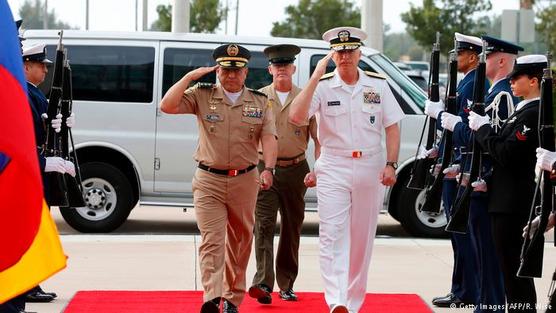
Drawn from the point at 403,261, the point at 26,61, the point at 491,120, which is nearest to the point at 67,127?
the point at 26,61

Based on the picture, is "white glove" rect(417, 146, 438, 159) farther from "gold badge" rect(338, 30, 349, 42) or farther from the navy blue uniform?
the navy blue uniform

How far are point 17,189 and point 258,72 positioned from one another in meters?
8.27

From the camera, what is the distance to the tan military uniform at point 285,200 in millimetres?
9219

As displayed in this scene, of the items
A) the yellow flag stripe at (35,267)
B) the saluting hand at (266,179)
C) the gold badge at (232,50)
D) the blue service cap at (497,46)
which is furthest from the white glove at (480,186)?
the yellow flag stripe at (35,267)

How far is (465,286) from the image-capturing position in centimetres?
881

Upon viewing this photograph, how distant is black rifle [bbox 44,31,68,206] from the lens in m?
8.38

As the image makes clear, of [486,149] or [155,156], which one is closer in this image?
[486,149]

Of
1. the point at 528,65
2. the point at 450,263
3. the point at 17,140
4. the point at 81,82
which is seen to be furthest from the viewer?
the point at 81,82

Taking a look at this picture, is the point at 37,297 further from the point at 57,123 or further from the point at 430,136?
the point at 430,136

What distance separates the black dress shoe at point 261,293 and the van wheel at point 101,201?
13.7 feet

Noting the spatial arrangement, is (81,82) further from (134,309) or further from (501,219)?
(501,219)

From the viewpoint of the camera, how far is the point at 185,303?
8.88 meters

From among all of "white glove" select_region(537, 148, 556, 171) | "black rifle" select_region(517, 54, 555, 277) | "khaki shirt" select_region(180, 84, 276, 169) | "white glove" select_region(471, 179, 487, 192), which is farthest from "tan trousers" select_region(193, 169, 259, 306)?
"white glove" select_region(537, 148, 556, 171)

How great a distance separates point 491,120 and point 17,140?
3.81 m
